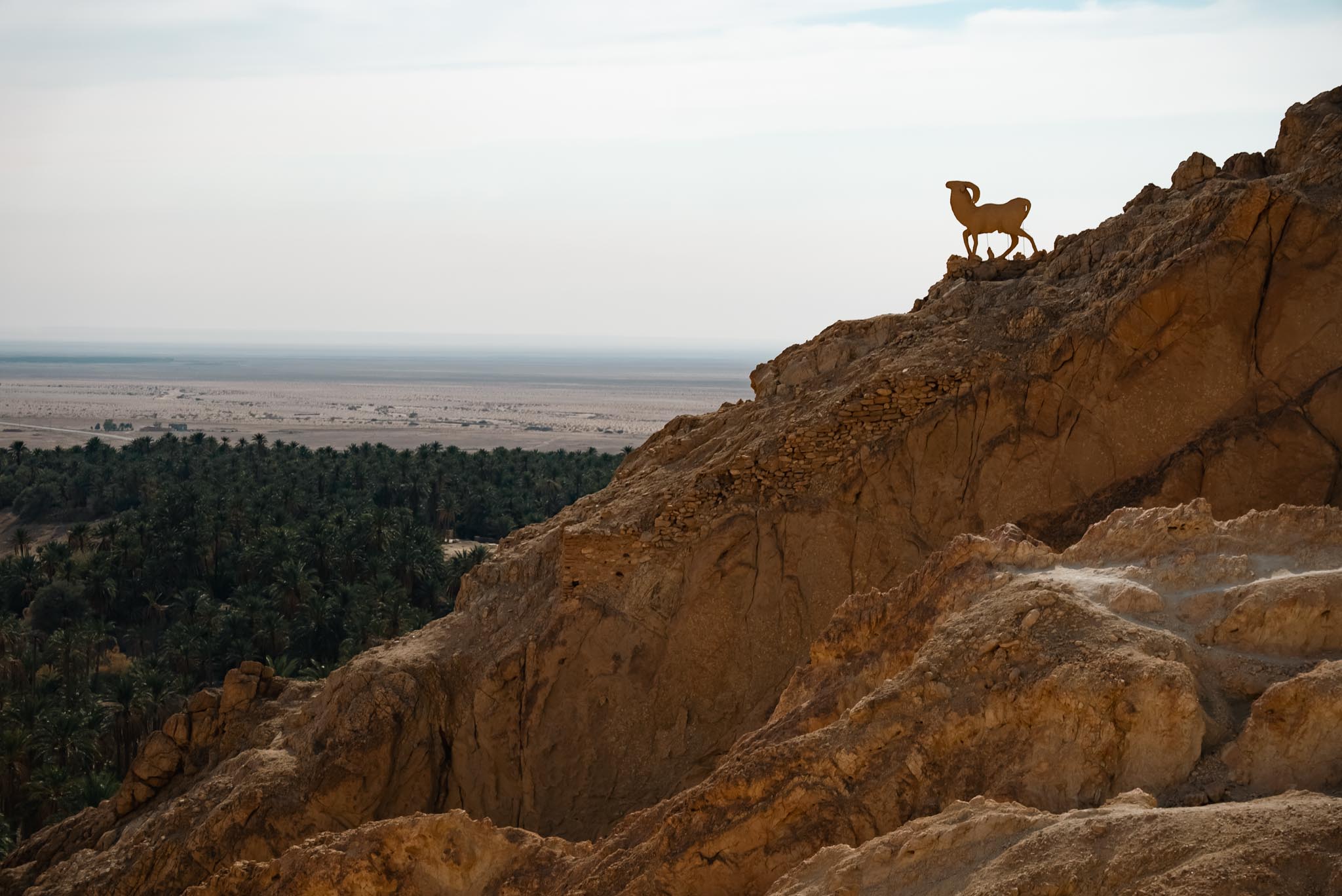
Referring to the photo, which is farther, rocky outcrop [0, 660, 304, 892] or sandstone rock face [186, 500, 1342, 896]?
rocky outcrop [0, 660, 304, 892]

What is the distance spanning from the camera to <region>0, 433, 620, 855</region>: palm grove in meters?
35.6

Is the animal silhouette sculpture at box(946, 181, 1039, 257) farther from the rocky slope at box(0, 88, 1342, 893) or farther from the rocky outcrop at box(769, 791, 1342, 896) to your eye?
the rocky outcrop at box(769, 791, 1342, 896)

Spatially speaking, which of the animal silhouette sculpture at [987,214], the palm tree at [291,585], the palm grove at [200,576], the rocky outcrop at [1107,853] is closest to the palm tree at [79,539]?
the palm grove at [200,576]

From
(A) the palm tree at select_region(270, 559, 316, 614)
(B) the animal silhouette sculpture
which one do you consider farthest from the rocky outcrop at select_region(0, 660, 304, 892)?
(A) the palm tree at select_region(270, 559, 316, 614)

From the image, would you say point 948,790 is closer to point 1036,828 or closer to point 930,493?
point 1036,828

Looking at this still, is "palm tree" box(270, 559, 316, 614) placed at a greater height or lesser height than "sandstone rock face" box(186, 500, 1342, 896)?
lesser

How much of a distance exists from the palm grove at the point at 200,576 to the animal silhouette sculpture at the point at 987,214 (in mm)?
20475

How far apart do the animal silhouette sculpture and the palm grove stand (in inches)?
806

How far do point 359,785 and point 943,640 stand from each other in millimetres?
10007

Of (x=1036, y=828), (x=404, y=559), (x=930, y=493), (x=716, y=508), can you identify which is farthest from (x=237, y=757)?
(x=404, y=559)

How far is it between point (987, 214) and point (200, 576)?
40755 millimetres

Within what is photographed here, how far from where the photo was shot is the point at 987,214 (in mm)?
20453

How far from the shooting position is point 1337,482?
16.3 meters

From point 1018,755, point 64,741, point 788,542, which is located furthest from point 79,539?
point 1018,755
